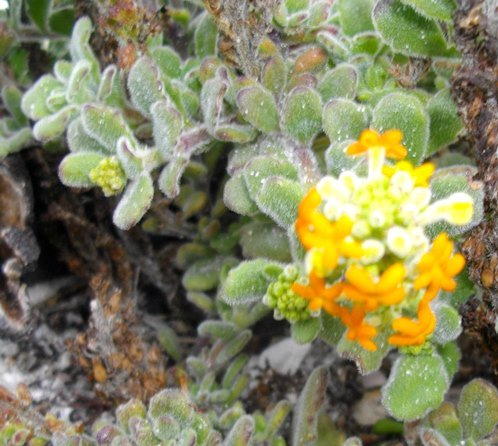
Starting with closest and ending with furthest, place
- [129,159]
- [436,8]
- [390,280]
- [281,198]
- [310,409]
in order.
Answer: [390,280] < [281,198] < [436,8] < [129,159] < [310,409]

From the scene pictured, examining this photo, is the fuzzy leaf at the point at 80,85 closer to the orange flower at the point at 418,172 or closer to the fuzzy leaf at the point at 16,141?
the fuzzy leaf at the point at 16,141

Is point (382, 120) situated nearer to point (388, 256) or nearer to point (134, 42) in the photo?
point (388, 256)

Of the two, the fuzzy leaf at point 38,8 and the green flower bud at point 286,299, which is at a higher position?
the fuzzy leaf at point 38,8

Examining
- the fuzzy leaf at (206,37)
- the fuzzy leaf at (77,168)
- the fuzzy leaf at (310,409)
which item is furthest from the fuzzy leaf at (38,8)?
the fuzzy leaf at (310,409)

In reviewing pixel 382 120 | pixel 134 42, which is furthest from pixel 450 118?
pixel 134 42

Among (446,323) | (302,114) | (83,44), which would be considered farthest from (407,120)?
(83,44)

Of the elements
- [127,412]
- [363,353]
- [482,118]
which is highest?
[482,118]

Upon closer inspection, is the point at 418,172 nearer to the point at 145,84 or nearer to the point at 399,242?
the point at 399,242

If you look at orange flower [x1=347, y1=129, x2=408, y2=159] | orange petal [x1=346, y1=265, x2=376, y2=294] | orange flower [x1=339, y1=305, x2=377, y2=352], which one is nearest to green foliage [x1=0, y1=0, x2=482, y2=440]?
orange flower [x1=347, y1=129, x2=408, y2=159]
